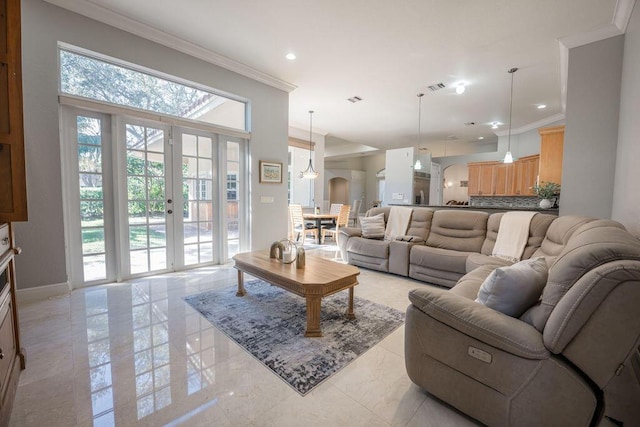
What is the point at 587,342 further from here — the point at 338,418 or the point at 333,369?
the point at 333,369

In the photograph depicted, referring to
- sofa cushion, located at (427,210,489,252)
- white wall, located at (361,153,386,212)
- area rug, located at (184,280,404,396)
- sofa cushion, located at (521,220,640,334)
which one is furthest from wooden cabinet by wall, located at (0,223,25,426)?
white wall, located at (361,153,386,212)

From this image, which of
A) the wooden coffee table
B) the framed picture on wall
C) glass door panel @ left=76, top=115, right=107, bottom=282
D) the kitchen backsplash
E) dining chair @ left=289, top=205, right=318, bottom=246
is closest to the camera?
the wooden coffee table

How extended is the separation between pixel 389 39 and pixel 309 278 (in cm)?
307

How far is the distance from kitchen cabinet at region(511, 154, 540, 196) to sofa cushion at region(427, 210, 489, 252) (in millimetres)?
4223

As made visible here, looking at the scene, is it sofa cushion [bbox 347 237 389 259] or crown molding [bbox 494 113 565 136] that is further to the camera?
crown molding [bbox 494 113 565 136]

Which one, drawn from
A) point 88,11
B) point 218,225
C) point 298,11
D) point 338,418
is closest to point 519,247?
point 338,418

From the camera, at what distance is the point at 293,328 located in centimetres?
226

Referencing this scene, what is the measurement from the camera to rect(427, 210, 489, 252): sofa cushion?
3.54 meters

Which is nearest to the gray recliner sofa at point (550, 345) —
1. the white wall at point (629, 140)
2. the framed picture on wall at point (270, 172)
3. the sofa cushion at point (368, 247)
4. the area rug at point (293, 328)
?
the area rug at point (293, 328)

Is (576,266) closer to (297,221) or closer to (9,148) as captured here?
(9,148)

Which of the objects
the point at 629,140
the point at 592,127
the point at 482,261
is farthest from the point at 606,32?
the point at 482,261

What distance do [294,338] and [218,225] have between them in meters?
2.68

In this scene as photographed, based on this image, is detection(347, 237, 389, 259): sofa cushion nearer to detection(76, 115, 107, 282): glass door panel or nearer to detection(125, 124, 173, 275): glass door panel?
detection(125, 124, 173, 275): glass door panel

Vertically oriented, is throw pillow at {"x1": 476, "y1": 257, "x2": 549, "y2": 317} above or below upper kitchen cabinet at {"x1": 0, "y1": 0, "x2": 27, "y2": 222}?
below
